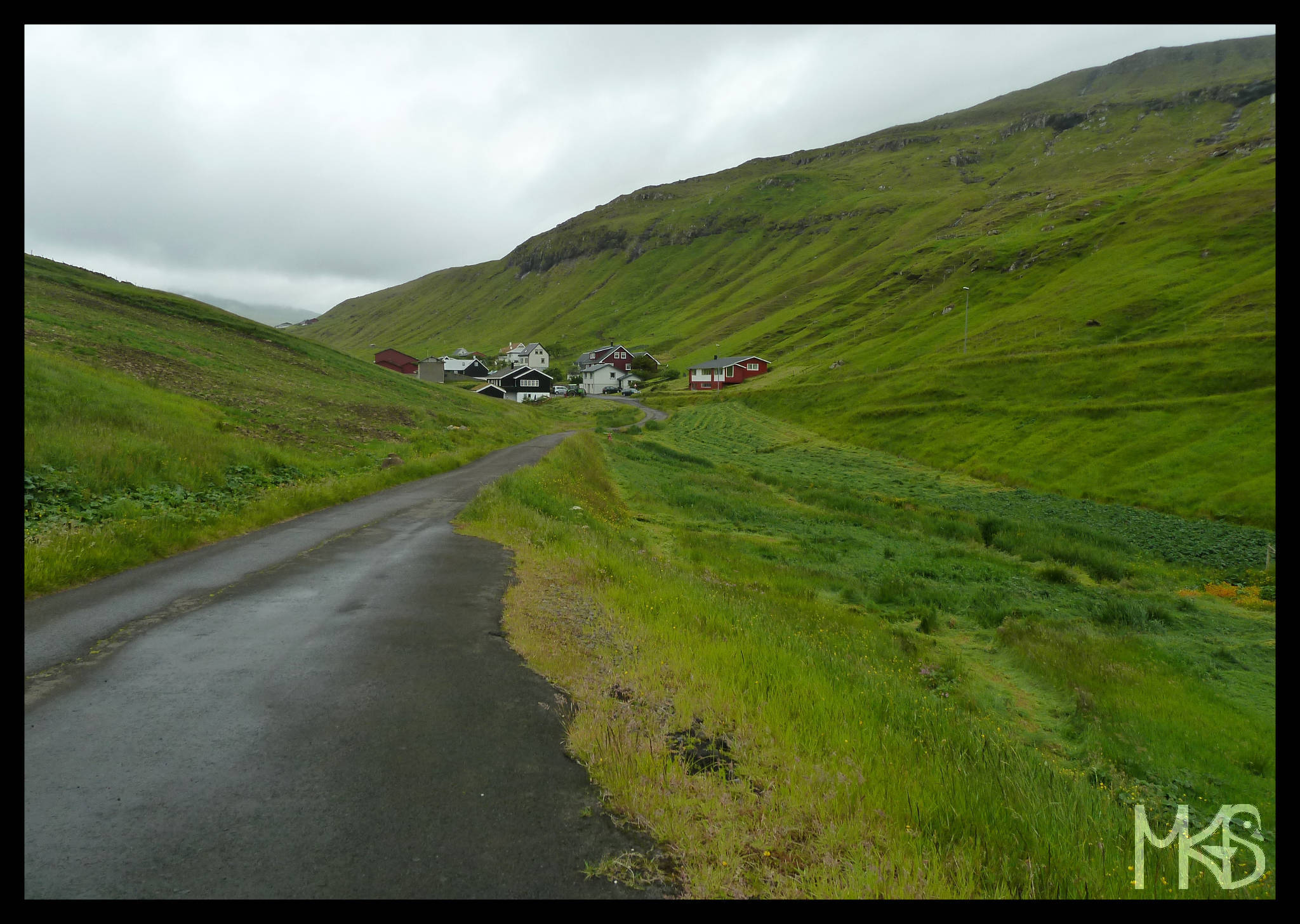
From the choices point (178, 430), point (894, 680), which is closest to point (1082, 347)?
point (894, 680)

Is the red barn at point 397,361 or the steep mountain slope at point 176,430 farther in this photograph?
the red barn at point 397,361

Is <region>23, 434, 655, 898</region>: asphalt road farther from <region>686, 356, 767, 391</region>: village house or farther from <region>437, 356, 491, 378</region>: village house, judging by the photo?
<region>437, 356, 491, 378</region>: village house

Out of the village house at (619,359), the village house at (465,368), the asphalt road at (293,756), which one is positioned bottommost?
the asphalt road at (293,756)

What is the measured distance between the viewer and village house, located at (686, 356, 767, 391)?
384 ft

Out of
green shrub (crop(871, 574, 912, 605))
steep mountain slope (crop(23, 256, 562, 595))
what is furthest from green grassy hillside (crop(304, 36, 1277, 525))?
steep mountain slope (crop(23, 256, 562, 595))

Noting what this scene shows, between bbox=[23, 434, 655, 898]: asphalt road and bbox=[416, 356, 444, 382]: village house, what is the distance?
121 meters

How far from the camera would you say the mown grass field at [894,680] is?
438 centimetres

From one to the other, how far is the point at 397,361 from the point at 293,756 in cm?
13050

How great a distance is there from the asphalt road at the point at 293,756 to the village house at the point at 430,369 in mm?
120616

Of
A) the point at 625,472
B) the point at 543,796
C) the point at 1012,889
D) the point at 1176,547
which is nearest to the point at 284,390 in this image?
the point at 625,472

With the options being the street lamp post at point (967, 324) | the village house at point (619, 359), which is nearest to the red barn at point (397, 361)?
the village house at point (619, 359)

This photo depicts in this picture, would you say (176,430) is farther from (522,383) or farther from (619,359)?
(619,359)

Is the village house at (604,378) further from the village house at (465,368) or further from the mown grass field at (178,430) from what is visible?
the mown grass field at (178,430)

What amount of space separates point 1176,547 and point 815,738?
2992cm
